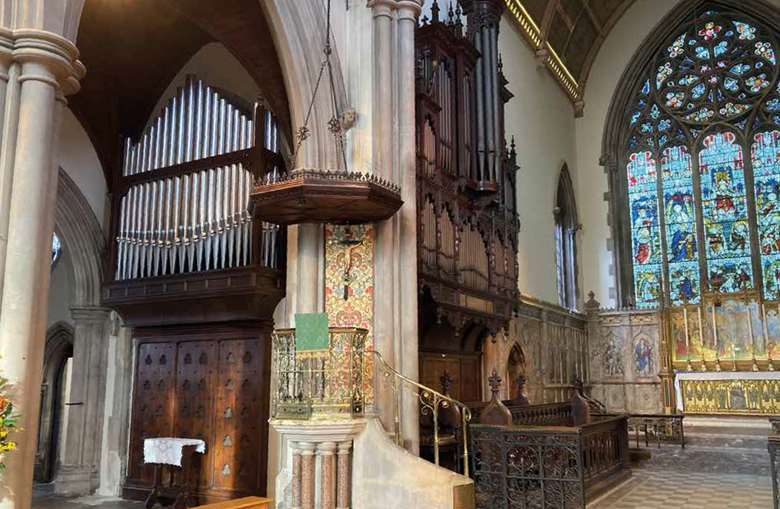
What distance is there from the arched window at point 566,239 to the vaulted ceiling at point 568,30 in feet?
8.63

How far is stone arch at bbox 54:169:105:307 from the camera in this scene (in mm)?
11070

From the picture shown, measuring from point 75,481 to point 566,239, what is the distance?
40.2 ft

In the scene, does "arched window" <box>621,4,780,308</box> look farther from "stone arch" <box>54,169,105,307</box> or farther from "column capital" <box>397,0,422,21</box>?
"stone arch" <box>54,169,105,307</box>

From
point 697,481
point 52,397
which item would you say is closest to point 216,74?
point 52,397

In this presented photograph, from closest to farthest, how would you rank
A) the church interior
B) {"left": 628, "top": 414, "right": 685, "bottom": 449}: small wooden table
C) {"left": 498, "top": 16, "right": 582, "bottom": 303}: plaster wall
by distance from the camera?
the church interior, {"left": 628, "top": 414, "right": 685, "bottom": 449}: small wooden table, {"left": 498, "top": 16, "right": 582, "bottom": 303}: plaster wall

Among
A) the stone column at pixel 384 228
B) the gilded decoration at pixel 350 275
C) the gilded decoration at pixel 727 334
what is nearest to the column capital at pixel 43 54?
the gilded decoration at pixel 350 275

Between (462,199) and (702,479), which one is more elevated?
(462,199)

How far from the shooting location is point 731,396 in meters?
15.5

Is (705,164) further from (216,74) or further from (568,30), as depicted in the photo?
(216,74)

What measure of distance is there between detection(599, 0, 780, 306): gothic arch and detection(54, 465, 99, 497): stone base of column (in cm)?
1258

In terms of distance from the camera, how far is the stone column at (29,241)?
4.84 metres

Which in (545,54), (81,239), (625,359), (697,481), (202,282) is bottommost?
(697,481)

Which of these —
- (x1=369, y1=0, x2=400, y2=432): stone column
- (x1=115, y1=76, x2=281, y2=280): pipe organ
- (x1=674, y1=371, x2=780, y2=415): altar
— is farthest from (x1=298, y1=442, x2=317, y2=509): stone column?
(x1=674, y1=371, x2=780, y2=415): altar

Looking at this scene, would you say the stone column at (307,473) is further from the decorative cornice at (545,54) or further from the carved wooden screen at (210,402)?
the decorative cornice at (545,54)
